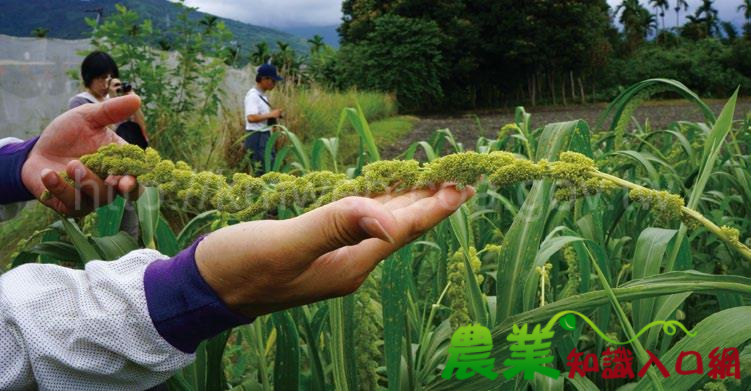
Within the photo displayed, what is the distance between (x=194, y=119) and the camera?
21.1 feet

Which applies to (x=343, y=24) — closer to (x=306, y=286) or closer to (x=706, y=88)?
(x=706, y=88)

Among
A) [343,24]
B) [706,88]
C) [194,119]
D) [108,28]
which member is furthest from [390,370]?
[706,88]

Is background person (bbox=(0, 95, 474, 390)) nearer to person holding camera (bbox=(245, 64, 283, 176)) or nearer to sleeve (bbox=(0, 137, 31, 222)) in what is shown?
sleeve (bbox=(0, 137, 31, 222))

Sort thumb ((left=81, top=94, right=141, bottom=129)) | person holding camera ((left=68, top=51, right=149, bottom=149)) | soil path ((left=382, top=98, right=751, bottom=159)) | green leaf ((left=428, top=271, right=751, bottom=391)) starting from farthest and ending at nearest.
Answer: soil path ((left=382, top=98, right=751, bottom=159)), person holding camera ((left=68, top=51, right=149, bottom=149)), thumb ((left=81, top=94, right=141, bottom=129)), green leaf ((left=428, top=271, right=751, bottom=391))

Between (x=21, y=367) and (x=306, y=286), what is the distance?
0.33m

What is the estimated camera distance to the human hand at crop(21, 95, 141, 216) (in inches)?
42.4

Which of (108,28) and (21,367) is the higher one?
(108,28)

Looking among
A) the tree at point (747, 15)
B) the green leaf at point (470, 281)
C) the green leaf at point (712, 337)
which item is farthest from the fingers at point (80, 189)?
the tree at point (747, 15)

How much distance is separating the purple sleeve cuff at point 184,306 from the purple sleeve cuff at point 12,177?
2.60ft

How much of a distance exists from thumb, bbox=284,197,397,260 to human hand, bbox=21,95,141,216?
1.67 feet

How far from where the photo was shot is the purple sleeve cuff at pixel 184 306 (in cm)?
68

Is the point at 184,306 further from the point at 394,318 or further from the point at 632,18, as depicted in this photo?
the point at 632,18

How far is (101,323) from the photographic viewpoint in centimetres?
67

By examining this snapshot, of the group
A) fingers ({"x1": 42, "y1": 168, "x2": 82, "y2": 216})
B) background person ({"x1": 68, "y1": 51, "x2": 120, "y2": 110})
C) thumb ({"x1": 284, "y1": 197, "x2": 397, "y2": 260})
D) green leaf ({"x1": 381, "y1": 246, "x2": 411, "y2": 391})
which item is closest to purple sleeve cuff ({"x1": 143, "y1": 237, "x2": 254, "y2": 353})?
thumb ({"x1": 284, "y1": 197, "x2": 397, "y2": 260})
